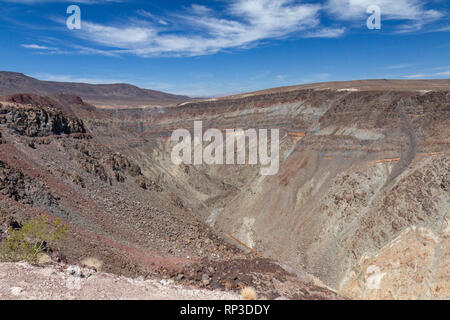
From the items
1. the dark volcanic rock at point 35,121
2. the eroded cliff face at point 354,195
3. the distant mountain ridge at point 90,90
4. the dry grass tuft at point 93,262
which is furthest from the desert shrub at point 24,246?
the distant mountain ridge at point 90,90

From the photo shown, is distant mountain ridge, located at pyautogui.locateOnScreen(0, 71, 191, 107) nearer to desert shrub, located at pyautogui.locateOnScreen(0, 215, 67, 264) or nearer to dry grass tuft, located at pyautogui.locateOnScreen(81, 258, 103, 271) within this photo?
dry grass tuft, located at pyautogui.locateOnScreen(81, 258, 103, 271)

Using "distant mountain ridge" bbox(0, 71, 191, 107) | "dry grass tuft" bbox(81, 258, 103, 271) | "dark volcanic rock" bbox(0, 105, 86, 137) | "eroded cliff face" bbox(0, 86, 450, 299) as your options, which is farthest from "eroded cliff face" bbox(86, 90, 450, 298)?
"distant mountain ridge" bbox(0, 71, 191, 107)

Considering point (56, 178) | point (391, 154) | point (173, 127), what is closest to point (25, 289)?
point (56, 178)

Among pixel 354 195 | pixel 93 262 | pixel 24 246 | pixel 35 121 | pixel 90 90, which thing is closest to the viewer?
pixel 24 246

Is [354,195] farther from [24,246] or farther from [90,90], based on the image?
[90,90]

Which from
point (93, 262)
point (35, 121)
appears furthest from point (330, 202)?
point (35, 121)

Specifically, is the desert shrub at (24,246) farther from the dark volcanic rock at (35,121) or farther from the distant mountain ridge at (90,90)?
the distant mountain ridge at (90,90)

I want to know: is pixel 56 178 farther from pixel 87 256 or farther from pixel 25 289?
pixel 25 289
